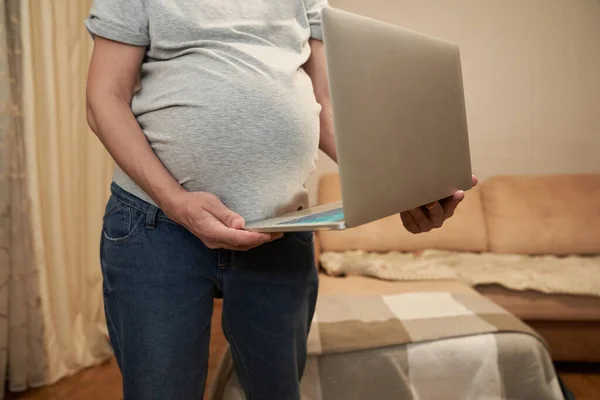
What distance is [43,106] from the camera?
145 cm

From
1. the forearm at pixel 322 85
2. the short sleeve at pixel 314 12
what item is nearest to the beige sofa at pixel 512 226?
the forearm at pixel 322 85

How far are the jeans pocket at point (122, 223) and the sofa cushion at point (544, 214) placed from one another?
1848 mm

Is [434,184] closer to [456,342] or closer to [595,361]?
[456,342]

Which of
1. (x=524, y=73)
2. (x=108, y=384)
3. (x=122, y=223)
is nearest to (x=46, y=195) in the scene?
(x=108, y=384)

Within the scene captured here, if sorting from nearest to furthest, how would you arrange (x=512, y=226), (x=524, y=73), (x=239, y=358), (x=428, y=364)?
(x=239, y=358) → (x=428, y=364) → (x=512, y=226) → (x=524, y=73)

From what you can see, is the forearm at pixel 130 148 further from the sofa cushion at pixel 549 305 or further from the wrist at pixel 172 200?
the sofa cushion at pixel 549 305

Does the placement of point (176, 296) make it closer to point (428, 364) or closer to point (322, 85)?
point (322, 85)

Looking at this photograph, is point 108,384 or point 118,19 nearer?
point 118,19

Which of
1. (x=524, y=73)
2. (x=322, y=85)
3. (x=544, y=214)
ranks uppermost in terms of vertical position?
(x=524, y=73)

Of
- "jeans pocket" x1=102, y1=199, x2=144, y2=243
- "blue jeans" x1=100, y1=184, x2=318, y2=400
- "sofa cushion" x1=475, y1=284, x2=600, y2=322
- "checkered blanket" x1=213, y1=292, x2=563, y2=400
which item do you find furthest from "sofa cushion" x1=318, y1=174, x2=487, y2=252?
"jeans pocket" x1=102, y1=199, x2=144, y2=243

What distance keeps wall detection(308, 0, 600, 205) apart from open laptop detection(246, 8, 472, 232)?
1908 mm

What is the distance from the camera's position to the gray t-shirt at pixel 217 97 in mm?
557

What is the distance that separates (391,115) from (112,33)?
0.37m

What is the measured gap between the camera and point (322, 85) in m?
0.75
